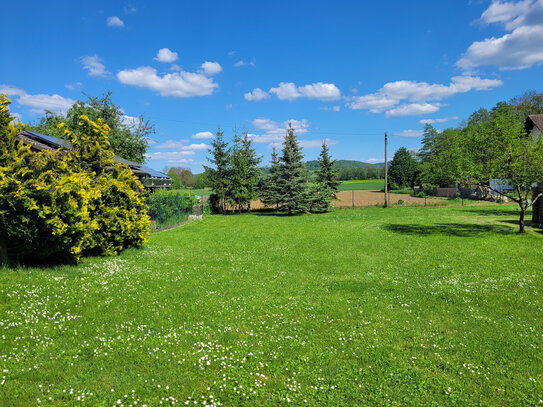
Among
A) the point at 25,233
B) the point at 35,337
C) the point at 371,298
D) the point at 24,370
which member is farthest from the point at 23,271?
the point at 371,298

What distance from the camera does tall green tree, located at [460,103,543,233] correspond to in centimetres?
1327

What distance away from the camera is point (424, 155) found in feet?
245

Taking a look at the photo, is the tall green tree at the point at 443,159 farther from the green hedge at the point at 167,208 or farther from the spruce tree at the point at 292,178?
the green hedge at the point at 167,208

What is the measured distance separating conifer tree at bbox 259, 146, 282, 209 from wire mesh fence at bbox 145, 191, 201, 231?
734cm

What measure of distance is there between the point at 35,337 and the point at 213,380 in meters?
3.06

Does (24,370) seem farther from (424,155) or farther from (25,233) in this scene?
(424,155)

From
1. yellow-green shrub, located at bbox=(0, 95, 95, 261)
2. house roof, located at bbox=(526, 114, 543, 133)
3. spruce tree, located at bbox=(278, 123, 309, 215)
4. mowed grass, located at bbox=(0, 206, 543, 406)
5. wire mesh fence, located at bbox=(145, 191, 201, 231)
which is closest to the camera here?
mowed grass, located at bbox=(0, 206, 543, 406)

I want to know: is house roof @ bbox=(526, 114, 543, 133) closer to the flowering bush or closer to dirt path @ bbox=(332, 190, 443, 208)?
dirt path @ bbox=(332, 190, 443, 208)

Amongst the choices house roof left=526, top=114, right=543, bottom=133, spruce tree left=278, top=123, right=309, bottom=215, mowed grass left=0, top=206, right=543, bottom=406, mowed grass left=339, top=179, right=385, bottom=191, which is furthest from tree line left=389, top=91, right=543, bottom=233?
mowed grass left=339, top=179, right=385, bottom=191

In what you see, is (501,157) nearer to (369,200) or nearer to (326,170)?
(326,170)

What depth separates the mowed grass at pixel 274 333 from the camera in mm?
3727

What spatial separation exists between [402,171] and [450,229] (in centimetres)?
6018

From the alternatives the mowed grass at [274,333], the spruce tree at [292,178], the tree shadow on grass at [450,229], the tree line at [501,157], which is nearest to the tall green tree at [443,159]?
the tree line at [501,157]

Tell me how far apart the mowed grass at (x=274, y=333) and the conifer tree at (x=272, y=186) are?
18.0 meters
